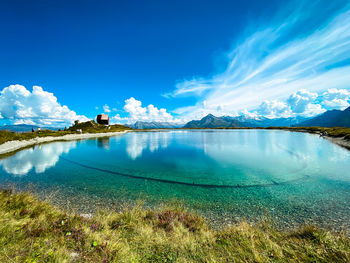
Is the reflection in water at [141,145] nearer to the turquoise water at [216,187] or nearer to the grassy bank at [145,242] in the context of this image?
the turquoise water at [216,187]

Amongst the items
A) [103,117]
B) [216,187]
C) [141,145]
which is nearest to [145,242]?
[216,187]

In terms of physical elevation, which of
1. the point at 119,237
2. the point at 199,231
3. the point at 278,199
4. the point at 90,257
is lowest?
the point at 278,199

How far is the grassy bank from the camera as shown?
486cm

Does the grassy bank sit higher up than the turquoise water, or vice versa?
the grassy bank

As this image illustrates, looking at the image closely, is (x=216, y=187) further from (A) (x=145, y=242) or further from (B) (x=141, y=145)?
(B) (x=141, y=145)

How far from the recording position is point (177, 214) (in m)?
8.38

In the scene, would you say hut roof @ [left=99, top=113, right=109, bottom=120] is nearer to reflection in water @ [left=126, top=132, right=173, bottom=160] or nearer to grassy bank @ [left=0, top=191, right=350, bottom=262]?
reflection in water @ [left=126, top=132, right=173, bottom=160]

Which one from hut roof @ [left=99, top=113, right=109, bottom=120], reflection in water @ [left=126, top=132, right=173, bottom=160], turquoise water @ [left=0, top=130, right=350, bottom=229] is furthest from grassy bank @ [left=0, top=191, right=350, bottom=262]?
hut roof @ [left=99, top=113, right=109, bottom=120]

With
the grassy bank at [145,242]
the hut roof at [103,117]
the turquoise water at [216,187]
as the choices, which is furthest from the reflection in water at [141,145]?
the hut roof at [103,117]

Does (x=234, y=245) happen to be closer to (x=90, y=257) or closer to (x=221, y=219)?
(x=221, y=219)

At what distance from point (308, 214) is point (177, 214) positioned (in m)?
9.09

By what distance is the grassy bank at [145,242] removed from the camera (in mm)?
4863

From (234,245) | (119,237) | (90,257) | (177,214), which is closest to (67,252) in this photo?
(90,257)

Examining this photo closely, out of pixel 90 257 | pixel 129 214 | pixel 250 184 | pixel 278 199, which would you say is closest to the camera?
pixel 90 257
